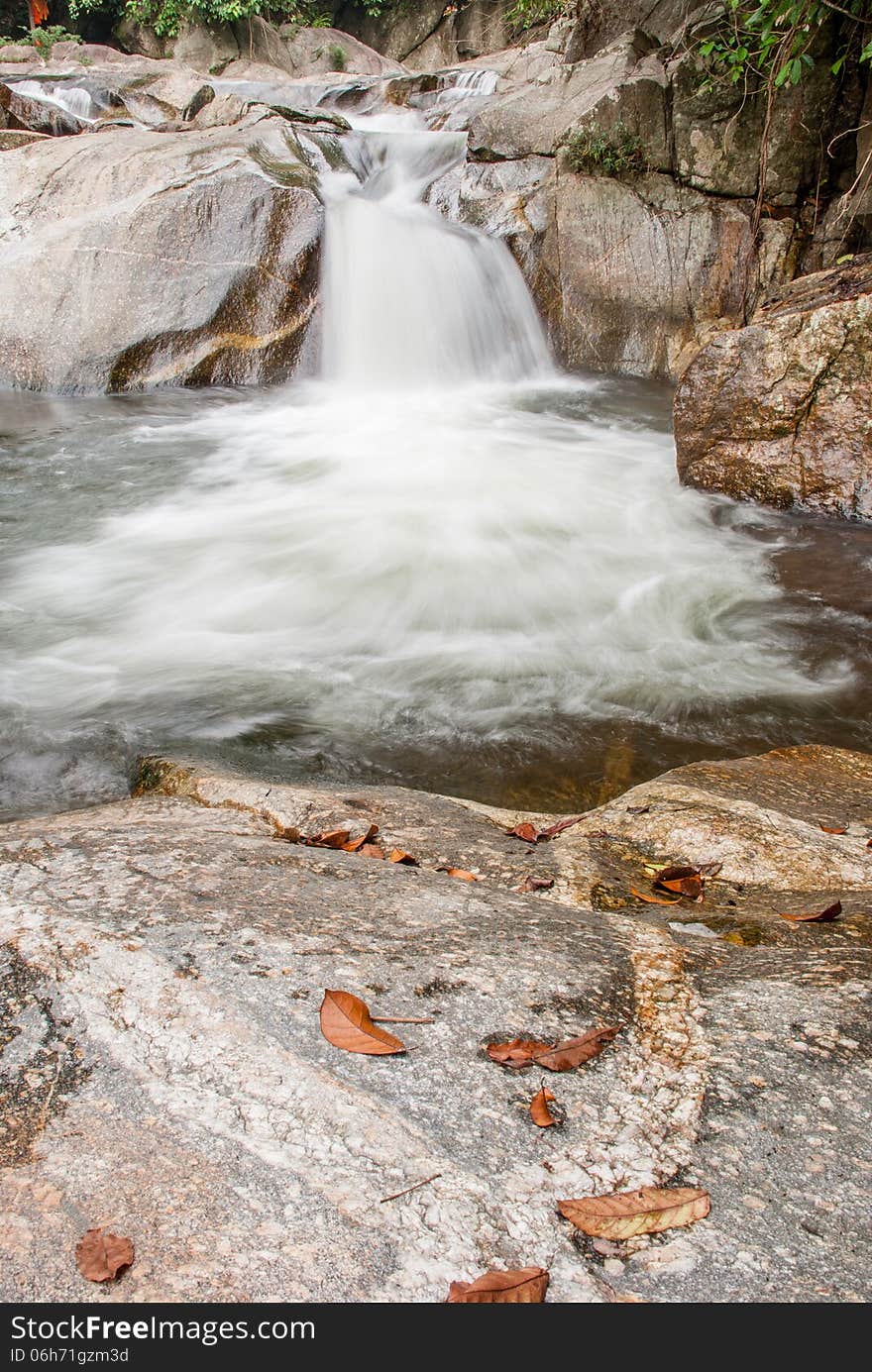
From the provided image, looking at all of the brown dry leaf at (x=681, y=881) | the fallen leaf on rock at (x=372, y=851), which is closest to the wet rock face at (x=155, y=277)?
the fallen leaf on rock at (x=372, y=851)

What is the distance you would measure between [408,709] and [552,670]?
918mm

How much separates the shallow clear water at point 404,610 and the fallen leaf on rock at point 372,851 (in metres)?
A: 1.18

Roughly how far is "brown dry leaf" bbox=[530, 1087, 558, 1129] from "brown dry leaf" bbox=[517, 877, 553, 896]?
938mm


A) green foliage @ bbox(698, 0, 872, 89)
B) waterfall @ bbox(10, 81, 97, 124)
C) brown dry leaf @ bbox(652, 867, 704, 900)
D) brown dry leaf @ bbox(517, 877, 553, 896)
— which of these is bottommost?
brown dry leaf @ bbox(652, 867, 704, 900)

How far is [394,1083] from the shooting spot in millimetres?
1432

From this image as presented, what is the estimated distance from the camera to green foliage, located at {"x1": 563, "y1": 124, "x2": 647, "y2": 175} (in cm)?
1133

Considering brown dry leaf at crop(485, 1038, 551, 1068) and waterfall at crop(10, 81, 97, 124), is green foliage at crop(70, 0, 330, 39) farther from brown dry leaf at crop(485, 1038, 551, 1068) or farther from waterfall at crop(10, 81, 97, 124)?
brown dry leaf at crop(485, 1038, 551, 1068)

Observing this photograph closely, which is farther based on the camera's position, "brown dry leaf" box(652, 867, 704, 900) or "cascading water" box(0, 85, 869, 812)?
"cascading water" box(0, 85, 869, 812)

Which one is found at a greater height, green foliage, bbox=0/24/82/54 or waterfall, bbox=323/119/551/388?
green foliage, bbox=0/24/82/54

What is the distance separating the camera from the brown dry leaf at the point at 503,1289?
3.68 ft

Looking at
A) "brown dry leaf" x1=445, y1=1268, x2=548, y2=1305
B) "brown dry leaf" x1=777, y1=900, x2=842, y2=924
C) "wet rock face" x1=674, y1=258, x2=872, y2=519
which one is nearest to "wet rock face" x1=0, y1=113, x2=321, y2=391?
"wet rock face" x1=674, y1=258, x2=872, y2=519

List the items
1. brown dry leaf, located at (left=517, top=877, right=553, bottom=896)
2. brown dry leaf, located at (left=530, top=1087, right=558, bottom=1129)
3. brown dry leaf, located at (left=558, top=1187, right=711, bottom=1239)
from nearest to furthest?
brown dry leaf, located at (left=558, top=1187, right=711, bottom=1239) < brown dry leaf, located at (left=530, top=1087, right=558, bottom=1129) < brown dry leaf, located at (left=517, top=877, right=553, bottom=896)

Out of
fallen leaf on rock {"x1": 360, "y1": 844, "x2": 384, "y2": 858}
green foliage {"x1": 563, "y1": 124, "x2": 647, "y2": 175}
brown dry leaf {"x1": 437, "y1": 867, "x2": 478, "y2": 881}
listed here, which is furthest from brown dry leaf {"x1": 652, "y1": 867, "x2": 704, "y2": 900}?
green foliage {"x1": 563, "y1": 124, "x2": 647, "y2": 175}

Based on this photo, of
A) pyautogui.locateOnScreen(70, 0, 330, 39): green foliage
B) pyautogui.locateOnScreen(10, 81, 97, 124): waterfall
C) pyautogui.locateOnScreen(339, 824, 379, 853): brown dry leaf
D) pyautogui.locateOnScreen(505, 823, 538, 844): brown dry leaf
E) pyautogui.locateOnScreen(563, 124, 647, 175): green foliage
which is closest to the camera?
pyautogui.locateOnScreen(339, 824, 379, 853): brown dry leaf
